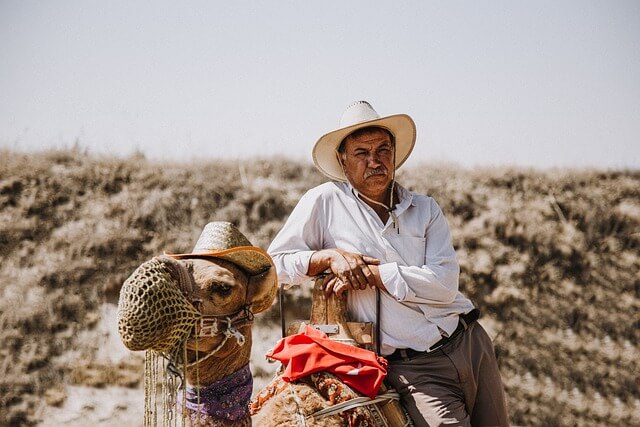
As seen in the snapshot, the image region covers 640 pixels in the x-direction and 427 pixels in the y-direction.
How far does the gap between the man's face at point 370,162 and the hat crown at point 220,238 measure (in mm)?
1299

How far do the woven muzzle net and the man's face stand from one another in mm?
1777

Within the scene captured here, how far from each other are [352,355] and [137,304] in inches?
54.8

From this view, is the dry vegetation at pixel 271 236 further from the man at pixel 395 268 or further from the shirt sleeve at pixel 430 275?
the shirt sleeve at pixel 430 275

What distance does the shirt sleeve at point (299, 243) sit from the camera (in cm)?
381

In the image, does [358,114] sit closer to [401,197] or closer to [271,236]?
[401,197]

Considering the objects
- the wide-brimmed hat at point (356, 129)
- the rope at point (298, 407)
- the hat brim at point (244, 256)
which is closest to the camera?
the hat brim at point (244, 256)

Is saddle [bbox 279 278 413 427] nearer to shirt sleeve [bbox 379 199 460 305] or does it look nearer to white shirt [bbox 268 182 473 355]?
white shirt [bbox 268 182 473 355]

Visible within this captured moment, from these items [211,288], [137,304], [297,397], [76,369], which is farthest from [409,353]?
[76,369]

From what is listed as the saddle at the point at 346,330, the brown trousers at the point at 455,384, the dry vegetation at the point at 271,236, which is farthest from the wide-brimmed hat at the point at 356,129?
the dry vegetation at the point at 271,236

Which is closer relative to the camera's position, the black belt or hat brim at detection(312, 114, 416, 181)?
the black belt

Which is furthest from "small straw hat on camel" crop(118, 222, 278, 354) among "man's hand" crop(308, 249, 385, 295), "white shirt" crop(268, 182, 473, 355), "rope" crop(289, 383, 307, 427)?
"white shirt" crop(268, 182, 473, 355)

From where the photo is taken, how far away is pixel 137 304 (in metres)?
2.28

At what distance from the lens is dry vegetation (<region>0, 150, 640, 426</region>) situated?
11.4 m

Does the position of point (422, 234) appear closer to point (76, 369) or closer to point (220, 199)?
point (76, 369)
